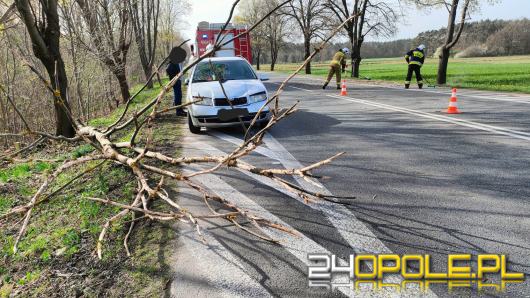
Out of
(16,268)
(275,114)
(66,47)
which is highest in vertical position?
(66,47)

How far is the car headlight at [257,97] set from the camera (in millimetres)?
7402

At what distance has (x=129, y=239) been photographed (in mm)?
3195

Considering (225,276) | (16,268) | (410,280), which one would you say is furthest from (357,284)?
(16,268)

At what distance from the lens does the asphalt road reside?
2521mm

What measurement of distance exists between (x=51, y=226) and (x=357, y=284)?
349cm

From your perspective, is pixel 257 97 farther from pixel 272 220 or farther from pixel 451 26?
pixel 451 26

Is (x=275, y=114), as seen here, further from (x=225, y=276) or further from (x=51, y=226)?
(x=51, y=226)

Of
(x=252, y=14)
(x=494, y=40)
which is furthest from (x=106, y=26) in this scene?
(x=494, y=40)

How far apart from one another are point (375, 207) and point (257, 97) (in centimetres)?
452

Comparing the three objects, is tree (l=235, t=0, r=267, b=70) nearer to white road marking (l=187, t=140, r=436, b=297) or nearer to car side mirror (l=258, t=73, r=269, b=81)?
car side mirror (l=258, t=73, r=269, b=81)

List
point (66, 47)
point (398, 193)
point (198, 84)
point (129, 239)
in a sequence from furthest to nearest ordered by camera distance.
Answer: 1. point (66, 47)
2. point (198, 84)
3. point (398, 193)
4. point (129, 239)

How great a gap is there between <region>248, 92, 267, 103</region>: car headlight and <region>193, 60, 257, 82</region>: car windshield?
106cm

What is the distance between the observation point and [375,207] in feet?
11.6

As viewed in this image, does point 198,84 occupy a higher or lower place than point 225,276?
higher
